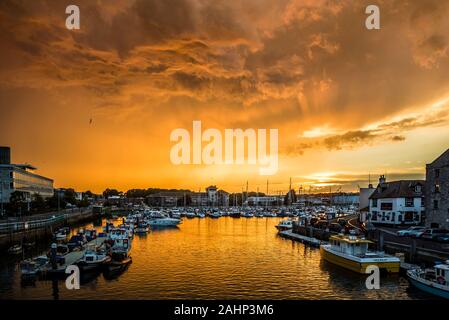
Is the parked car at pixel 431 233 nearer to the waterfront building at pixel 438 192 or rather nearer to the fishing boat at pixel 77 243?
the waterfront building at pixel 438 192

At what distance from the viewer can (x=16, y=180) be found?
10244cm

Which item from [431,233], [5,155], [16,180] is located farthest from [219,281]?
[5,155]

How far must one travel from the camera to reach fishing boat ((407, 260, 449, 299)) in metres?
24.9

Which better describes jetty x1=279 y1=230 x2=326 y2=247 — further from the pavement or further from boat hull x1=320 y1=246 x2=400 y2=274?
boat hull x1=320 y1=246 x2=400 y2=274

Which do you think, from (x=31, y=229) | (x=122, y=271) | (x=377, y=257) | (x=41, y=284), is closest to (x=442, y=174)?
(x=377, y=257)

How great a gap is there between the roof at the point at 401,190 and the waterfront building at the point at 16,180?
75177 mm

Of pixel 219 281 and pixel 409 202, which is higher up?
pixel 409 202

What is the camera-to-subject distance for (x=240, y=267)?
3703cm

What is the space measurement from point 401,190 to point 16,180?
92175 millimetres

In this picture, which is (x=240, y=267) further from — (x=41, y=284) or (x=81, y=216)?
(x=81, y=216)

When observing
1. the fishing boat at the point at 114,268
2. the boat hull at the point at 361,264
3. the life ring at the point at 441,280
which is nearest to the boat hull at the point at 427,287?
the life ring at the point at 441,280

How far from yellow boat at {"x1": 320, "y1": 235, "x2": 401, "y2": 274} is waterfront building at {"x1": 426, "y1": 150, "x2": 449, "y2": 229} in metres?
15.6

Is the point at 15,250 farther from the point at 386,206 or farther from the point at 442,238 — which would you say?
the point at 386,206

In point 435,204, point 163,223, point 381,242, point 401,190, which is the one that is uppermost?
point 401,190
